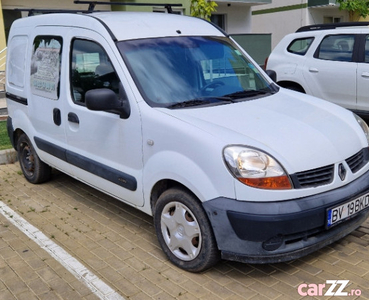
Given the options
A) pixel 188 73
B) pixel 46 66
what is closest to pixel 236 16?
pixel 46 66

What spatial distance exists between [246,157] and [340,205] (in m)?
0.80

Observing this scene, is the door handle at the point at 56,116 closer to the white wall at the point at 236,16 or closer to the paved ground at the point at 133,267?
the paved ground at the point at 133,267

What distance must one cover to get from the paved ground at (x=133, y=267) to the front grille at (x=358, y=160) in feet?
2.52

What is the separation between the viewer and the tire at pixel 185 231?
322cm

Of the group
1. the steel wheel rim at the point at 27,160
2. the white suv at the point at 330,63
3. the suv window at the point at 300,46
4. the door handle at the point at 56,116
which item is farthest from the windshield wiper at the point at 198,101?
the suv window at the point at 300,46

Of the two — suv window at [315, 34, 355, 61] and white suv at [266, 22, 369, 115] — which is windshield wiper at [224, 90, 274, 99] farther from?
suv window at [315, 34, 355, 61]

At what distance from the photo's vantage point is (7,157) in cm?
679

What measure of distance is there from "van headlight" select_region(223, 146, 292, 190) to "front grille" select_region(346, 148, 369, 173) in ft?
2.27

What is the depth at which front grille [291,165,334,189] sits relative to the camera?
119 inches

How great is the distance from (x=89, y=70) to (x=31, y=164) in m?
2.04

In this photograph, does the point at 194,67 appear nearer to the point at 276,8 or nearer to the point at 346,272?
the point at 346,272

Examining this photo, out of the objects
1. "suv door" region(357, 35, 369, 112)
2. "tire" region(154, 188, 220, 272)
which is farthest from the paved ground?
"suv door" region(357, 35, 369, 112)

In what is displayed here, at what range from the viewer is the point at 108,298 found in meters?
3.19

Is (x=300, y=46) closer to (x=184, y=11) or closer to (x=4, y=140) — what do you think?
(x=4, y=140)
